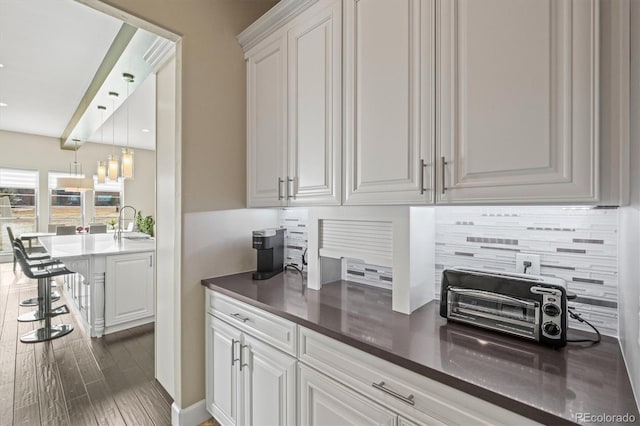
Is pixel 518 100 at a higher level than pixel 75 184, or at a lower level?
lower

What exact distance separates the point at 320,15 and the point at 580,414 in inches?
71.4

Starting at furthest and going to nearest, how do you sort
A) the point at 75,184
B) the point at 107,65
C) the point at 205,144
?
the point at 75,184, the point at 107,65, the point at 205,144

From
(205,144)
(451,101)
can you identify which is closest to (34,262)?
(205,144)

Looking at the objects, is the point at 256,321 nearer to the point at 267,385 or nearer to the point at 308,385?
the point at 267,385

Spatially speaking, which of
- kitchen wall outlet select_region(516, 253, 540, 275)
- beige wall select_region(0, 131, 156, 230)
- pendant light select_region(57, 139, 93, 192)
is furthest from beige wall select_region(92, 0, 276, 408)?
beige wall select_region(0, 131, 156, 230)

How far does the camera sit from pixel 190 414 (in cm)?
181

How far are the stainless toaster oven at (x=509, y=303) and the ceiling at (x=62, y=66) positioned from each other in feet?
9.24

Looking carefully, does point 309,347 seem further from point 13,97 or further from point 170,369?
point 13,97

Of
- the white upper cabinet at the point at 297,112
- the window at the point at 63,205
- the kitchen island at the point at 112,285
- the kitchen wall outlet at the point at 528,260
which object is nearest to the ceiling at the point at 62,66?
the white upper cabinet at the point at 297,112

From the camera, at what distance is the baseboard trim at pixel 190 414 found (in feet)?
5.84

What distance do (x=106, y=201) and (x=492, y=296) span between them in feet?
31.8

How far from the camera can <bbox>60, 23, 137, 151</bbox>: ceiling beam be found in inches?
106

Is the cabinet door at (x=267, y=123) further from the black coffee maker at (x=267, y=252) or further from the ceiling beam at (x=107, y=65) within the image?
the ceiling beam at (x=107, y=65)

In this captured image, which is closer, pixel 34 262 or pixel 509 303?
pixel 509 303
